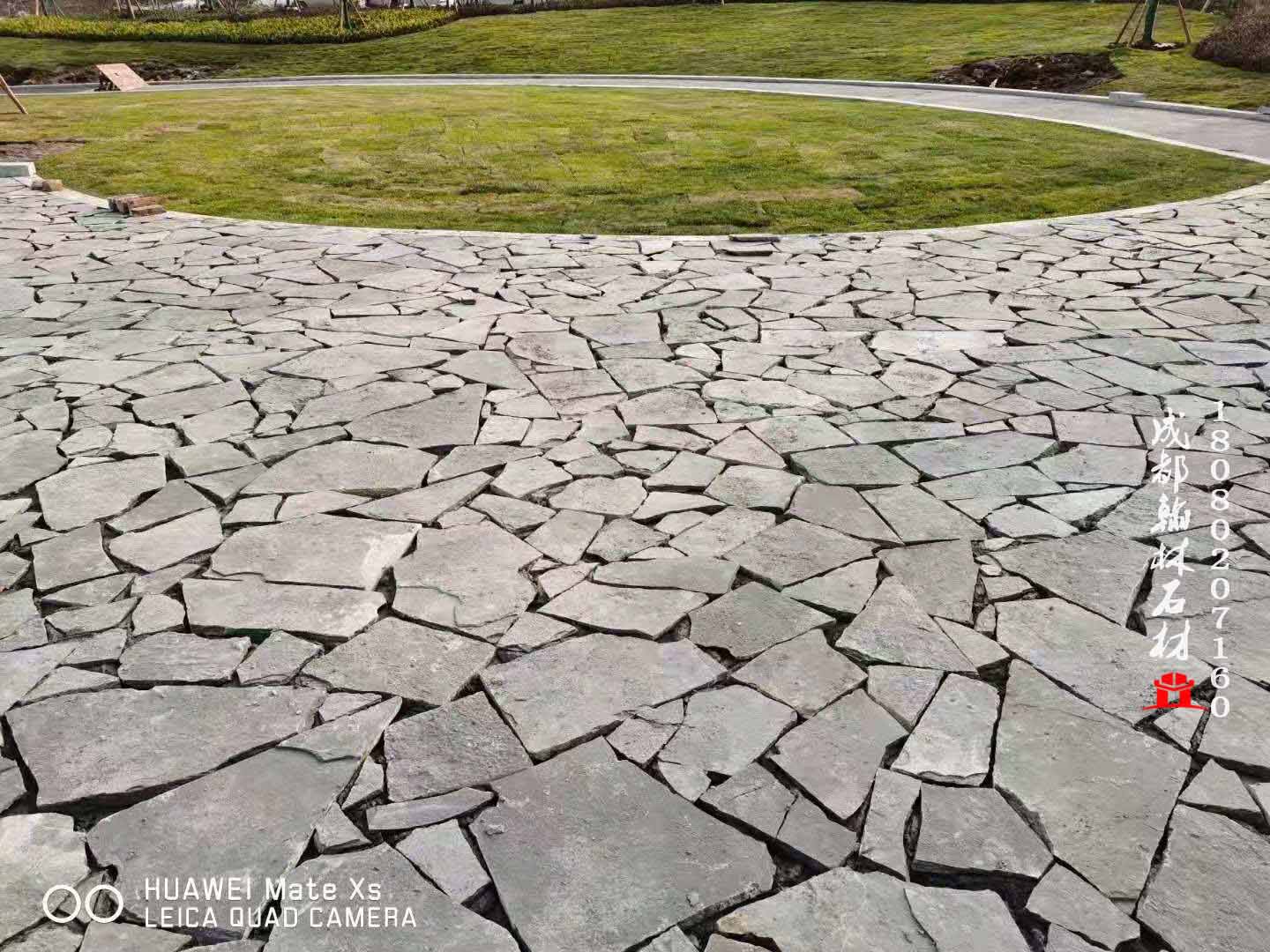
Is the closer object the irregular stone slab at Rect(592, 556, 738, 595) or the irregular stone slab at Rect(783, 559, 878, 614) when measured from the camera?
the irregular stone slab at Rect(783, 559, 878, 614)

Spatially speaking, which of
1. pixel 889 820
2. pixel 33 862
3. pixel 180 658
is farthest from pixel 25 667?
pixel 889 820

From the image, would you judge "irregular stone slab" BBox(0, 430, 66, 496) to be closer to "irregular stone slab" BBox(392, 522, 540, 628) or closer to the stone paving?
the stone paving

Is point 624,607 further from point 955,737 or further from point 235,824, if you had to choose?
point 235,824

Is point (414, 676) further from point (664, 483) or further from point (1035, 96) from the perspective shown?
point (1035, 96)

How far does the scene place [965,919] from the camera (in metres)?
2.27

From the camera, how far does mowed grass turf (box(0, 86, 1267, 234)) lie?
9.70 metres

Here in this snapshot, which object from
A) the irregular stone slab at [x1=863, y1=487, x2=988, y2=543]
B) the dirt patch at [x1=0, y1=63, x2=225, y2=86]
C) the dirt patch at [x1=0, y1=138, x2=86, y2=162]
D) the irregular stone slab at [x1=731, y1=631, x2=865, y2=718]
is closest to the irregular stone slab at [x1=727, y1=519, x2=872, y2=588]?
the irregular stone slab at [x1=863, y1=487, x2=988, y2=543]

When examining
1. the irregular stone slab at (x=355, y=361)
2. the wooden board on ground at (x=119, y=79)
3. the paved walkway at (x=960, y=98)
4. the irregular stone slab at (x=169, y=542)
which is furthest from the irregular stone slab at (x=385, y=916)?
the wooden board on ground at (x=119, y=79)

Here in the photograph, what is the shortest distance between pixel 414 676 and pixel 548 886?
3.06 feet

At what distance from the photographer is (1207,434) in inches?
184

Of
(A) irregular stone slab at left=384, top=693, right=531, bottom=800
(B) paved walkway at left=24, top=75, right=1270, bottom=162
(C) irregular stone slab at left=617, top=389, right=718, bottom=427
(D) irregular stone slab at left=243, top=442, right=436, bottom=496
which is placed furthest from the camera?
(B) paved walkway at left=24, top=75, right=1270, bottom=162

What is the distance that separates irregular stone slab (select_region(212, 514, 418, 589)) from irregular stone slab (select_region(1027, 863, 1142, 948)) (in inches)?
93.2

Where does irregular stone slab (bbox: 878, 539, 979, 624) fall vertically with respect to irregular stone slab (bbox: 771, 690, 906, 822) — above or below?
→ above

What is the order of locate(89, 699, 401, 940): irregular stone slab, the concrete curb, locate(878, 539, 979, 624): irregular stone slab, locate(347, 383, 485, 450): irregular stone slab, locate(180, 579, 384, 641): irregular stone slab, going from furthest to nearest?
1. the concrete curb
2. locate(347, 383, 485, 450): irregular stone slab
3. locate(878, 539, 979, 624): irregular stone slab
4. locate(180, 579, 384, 641): irregular stone slab
5. locate(89, 699, 401, 940): irregular stone slab
